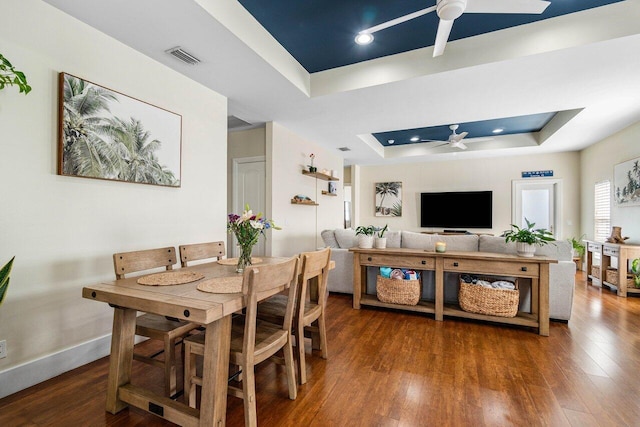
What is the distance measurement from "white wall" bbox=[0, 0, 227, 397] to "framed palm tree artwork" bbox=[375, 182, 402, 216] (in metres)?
5.88

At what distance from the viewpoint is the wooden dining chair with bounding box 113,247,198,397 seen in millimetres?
1713

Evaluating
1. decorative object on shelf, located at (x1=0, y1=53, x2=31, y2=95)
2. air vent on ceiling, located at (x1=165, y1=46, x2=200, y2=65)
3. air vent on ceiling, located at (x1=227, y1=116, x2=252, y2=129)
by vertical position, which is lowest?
decorative object on shelf, located at (x1=0, y1=53, x2=31, y2=95)

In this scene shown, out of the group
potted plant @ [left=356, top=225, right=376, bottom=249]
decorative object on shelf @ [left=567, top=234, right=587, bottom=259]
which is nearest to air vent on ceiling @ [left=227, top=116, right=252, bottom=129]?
potted plant @ [left=356, top=225, right=376, bottom=249]

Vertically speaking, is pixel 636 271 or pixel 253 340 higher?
pixel 253 340

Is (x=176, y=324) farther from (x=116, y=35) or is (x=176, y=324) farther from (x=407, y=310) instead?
(x=407, y=310)

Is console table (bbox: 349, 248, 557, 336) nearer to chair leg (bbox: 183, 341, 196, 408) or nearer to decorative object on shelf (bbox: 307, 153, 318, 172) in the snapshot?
decorative object on shelf (bbox: 307, 153, 318, 172)

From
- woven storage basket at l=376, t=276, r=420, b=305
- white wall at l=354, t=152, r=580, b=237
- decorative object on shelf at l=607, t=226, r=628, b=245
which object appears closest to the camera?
woven storage basket at l=376, t=276, r=420, b=305

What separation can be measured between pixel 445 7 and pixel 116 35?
2414 millimetres

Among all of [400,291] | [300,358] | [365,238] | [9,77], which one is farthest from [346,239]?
[9,77]

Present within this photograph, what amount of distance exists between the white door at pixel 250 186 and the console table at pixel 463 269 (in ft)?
5.88

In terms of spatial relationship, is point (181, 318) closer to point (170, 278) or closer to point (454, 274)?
point (170, 278)

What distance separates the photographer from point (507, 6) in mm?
1854

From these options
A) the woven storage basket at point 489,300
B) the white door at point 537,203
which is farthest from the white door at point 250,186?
the white door at point 537,203

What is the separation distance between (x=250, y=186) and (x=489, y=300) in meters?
3.62
